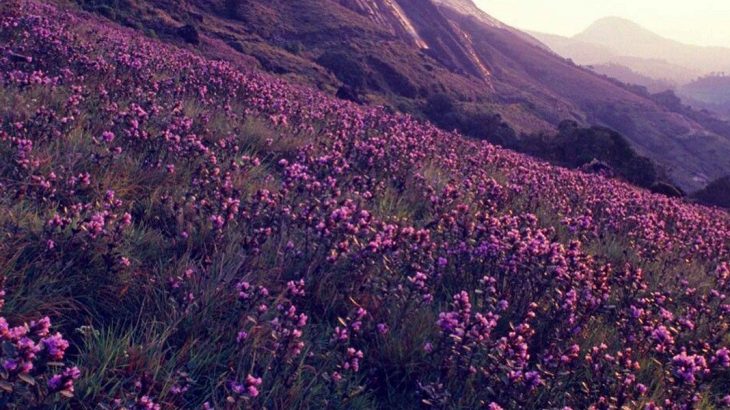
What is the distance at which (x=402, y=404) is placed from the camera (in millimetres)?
3904

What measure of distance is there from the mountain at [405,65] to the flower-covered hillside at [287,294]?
2019 centimetres

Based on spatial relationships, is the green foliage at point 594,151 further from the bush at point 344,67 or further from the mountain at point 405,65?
the bush at point 344,67

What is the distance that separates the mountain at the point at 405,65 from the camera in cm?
3175

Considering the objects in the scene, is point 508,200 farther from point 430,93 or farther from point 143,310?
point 430,93

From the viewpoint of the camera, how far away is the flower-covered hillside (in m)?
3.37

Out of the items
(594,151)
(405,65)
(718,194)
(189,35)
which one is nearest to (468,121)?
(594,151)

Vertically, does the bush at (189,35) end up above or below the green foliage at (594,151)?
below

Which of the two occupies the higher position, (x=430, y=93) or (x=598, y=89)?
(x=598, y=89)

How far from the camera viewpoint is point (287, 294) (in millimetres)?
4547

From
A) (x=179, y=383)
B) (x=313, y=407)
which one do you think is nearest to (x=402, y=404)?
(x=313, y=407)

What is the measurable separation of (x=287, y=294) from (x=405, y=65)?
3908 cm

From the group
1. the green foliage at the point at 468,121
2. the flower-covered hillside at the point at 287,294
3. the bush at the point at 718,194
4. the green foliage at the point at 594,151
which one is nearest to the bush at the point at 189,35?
the green foliage at the point at 468,121

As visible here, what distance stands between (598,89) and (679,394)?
93.6m

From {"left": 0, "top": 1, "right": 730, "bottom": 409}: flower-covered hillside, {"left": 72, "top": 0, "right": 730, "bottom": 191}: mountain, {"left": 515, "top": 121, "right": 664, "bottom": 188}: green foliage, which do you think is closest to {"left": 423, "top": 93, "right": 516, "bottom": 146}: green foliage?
{"left": 72, "top": 0, "right": 730, "bottom": 191}: mountain
